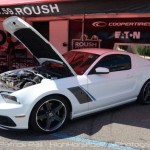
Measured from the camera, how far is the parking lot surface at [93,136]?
14.8 ft

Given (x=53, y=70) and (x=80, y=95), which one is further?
(x=53, y=70)

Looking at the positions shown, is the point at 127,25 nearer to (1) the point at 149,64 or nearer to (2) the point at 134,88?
(1) the point at 149,64

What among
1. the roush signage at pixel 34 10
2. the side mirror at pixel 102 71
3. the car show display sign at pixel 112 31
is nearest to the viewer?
the side mirror at pixel 102 71

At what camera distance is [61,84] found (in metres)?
5.09

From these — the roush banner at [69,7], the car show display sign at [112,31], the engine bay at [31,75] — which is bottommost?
the engine bay at [31,75]

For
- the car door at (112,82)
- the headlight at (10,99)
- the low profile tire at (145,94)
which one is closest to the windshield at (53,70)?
the car door at (112,82)

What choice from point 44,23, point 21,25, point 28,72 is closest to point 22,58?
point 44,23

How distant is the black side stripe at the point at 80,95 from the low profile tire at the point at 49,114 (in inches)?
9.6

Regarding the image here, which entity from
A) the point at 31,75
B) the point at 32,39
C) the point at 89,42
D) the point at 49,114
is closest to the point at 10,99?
the point at 49,114

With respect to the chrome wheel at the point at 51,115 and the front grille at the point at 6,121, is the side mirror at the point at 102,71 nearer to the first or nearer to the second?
the chrome wheel at the point at 51,115

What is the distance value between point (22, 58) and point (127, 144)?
7370 millimetres

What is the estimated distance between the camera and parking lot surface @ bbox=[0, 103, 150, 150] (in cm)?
452

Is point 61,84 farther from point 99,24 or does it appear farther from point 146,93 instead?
point 99,24

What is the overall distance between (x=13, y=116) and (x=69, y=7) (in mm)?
3432
